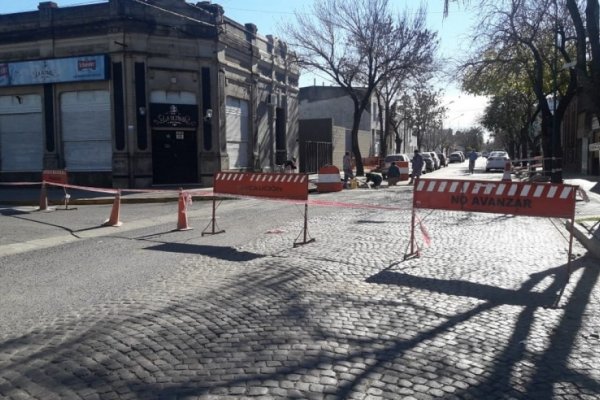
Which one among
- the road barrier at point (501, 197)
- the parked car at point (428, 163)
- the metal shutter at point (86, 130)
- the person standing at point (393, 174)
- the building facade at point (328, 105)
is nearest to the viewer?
the road barrier at point (501, 197)

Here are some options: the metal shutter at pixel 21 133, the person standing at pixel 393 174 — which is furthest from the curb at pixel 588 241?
the metal shutter at pixel 21 133

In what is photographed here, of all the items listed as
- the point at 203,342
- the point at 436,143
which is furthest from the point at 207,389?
the point at 436,143

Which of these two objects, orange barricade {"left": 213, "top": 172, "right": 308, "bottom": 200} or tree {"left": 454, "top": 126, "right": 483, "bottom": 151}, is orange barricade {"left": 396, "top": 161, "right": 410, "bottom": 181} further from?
tree {"left": 454, "top": 126, "right": 483, "bottom": 151}

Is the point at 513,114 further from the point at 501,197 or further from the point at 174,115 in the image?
the point at 501,197

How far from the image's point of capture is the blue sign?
23.0 metres

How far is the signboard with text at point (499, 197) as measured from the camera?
7602 millimetres

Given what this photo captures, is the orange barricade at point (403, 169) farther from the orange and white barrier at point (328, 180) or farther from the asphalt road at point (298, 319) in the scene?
the asphalt road at point (298, 319)

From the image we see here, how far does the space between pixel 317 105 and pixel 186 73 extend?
3802cm

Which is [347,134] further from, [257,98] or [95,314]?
[95,314]

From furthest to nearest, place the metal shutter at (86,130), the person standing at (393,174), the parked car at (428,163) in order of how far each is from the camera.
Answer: the parked car at (428,163), the person standing at (393,174), the metal shutter at (86,130)

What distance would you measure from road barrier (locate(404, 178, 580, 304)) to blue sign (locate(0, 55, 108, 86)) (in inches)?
713

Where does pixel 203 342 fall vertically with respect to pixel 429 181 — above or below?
below

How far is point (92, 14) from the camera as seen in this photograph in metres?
23.0

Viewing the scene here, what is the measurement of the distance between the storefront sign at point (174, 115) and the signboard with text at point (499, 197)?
55.4 feet
